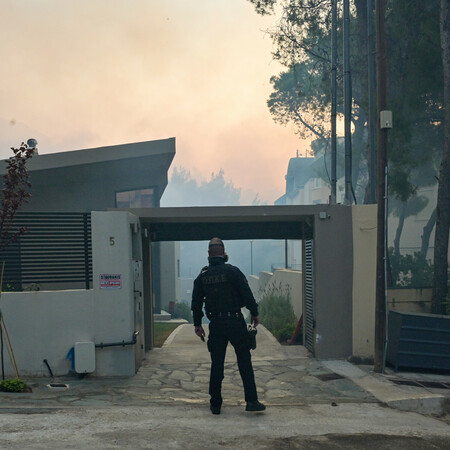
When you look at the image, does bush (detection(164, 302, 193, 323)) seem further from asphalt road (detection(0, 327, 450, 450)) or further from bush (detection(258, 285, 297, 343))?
asphalt road (detection(0, 327, 450, 450))

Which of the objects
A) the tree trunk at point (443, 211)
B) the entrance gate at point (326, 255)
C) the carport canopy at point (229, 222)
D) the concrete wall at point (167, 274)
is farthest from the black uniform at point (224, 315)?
the concrete wall at point (167, 274)

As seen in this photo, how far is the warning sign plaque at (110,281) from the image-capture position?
31.2 feet

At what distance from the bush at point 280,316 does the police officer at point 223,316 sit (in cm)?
815

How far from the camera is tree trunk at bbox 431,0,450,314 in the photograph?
11734mm

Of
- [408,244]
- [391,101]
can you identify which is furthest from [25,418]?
[408,244]

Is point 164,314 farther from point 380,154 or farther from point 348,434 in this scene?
point 348,434

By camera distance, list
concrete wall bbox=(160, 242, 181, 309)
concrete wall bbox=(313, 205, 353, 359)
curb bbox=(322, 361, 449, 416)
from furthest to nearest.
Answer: concrete wall bbox=(160, 242, 181, 309) < concrete wall bbox=(313, 205, 353, 359) < curb bbox=(322, 361, 449, 416)

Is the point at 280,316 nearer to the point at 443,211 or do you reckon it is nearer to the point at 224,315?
the point at 443,211

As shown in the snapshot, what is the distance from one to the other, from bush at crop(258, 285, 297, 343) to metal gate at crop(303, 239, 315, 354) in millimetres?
2172

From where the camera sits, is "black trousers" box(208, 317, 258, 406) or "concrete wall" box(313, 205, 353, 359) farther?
"concrete wall" box(313, 205, 353, 359)

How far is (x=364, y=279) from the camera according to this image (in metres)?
10.8

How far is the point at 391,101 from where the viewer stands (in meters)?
16.6

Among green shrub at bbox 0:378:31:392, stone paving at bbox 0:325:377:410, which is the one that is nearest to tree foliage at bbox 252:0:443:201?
stone paving at bbox 0:325:377:410

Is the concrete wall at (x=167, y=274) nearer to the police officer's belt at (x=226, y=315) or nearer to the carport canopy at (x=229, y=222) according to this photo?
the carport canopy at (x=229, y=222)
